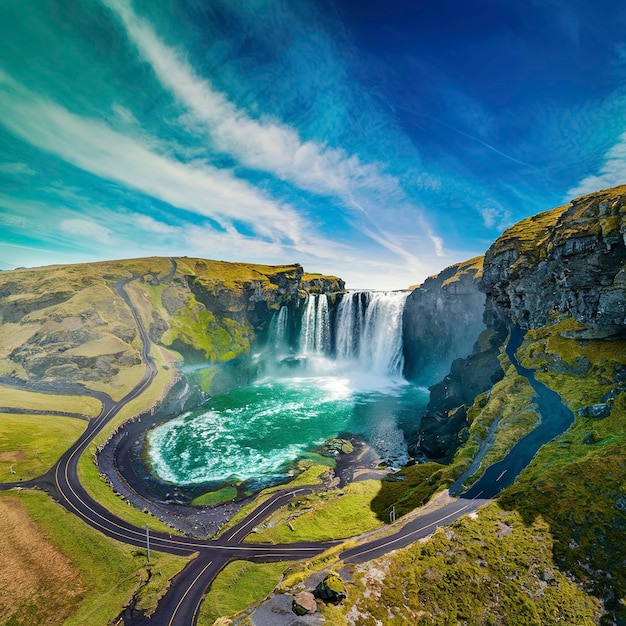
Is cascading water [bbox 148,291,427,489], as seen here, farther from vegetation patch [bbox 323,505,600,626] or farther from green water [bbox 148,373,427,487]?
vegetation patch [bbox 323,505,600,626]

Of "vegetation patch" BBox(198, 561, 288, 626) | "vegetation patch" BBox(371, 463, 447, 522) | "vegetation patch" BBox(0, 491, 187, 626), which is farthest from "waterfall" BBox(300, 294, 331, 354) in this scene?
"vegetation patch" BBox(198, 561, 288, 626)

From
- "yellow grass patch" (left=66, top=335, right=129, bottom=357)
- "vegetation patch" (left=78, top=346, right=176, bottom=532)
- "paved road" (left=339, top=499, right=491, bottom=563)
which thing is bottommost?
"vegetation patch" (left=78, top=346, right=176, bottom=532)

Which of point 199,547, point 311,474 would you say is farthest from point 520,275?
point 199,547

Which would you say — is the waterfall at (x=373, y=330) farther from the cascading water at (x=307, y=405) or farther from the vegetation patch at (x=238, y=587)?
the vegetation patch at (x=238, y=587)

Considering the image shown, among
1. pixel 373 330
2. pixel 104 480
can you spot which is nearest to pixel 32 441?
pixel 104 480

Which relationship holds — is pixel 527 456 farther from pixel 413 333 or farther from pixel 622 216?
pixel 413 333

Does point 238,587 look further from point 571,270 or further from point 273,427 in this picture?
point 571,270
